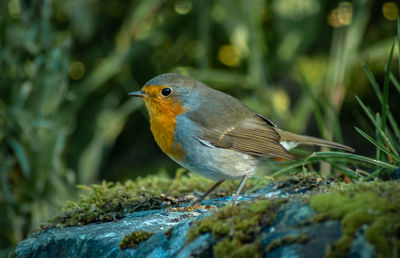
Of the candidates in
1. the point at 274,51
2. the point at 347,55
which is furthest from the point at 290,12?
the point at 347,55

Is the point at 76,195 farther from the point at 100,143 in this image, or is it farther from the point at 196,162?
the point at 196,162

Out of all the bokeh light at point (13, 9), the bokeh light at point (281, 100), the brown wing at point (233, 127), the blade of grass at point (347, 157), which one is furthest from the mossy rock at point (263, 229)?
the bokeh light at point (13, 9)

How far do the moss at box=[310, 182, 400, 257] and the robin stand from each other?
4.37ft

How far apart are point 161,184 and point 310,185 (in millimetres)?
1378

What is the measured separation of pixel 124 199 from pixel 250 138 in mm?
1012

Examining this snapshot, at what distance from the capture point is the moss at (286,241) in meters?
1.77

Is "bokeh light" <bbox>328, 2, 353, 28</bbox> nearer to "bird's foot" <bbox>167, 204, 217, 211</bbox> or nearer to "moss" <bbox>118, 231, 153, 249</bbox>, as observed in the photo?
"bird's foot" <bbox>167, 204, 217, 211</bbox>

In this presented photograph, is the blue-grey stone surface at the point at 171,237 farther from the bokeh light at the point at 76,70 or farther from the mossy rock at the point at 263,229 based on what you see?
the bokeh light at the point at 76,70

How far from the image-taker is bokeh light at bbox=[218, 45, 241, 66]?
19.6 feet

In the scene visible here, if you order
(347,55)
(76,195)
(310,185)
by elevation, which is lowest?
(76,195)

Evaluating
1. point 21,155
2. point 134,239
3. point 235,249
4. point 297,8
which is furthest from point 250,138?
point 297,8

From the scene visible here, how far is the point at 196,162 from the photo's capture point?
10.8 ft

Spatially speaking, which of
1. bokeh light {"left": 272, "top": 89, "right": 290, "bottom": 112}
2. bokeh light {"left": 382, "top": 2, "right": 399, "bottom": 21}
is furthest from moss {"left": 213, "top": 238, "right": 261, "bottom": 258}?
bokeh light {"left": 382, "top": 2, "right": 399, "bottom": 21}

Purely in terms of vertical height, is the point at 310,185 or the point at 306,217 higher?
the point at 306,217
